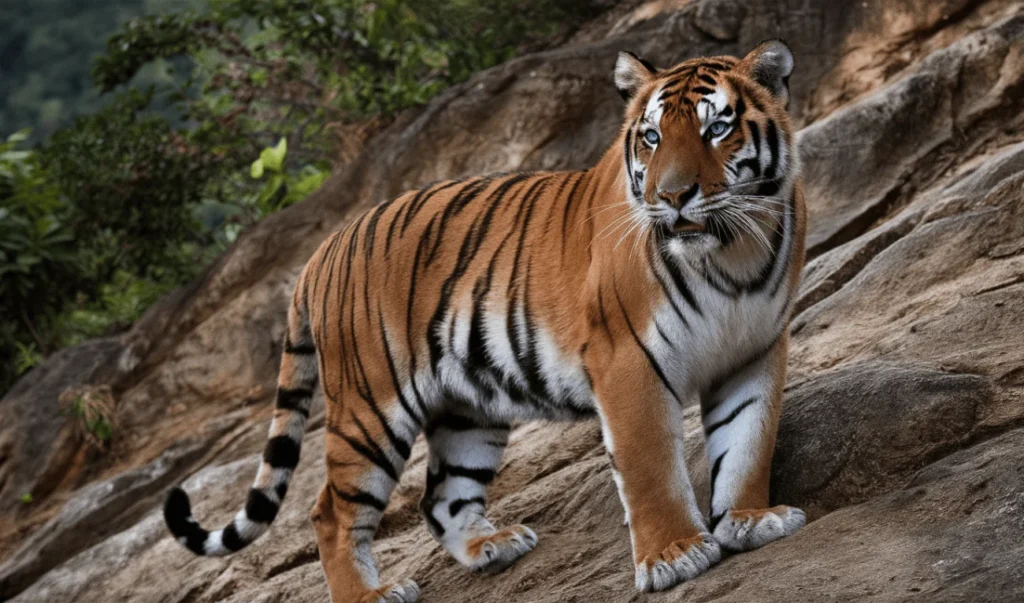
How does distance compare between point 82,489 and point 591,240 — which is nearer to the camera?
point 591,240

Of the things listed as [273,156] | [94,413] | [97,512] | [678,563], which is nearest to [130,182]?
[273,156]

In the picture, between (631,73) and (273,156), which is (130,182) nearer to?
(273,156)

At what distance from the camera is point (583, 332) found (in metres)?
3.82

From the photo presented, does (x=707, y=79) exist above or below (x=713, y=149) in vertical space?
above

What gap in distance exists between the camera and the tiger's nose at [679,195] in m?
3.33

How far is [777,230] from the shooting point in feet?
11.8

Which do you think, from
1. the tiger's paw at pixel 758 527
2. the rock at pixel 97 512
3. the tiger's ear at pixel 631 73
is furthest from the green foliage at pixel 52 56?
the tiger's paw at pixel 758 527

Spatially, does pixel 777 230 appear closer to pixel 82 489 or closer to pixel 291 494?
pixel 291 494

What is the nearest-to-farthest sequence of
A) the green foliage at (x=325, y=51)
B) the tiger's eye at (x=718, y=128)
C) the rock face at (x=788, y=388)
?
the rock face at (x=788, y=388)
the tiger's eye at (x=718, y=128)
the green foliage at (x=325, y=51)

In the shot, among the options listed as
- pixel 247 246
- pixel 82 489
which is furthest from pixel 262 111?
pixel 82 489

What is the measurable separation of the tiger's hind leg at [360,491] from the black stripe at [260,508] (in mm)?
239

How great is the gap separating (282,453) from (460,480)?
0.67m

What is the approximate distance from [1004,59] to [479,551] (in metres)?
4.21

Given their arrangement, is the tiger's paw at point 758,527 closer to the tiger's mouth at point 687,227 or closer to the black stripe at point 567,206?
the tiger's mouth at point 687,227
